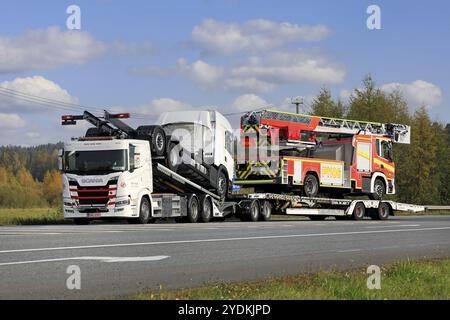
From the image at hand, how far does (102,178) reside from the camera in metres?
25.2

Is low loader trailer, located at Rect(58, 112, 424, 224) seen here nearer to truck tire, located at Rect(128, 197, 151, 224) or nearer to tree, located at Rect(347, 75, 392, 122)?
truck tire, located at Rect(128, 197, 151, 224)

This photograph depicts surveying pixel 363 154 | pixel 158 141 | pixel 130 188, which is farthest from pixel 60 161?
pixel 363 154

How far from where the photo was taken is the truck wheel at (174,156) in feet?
89.9

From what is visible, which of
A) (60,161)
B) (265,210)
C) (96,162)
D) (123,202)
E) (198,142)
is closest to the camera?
(123,202)

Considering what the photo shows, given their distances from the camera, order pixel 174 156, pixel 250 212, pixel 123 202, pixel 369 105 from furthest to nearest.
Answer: pixel 369 105 → pixel 250 212 → pixel 174 156 → pixel 123 202

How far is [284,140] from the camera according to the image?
1180 inches

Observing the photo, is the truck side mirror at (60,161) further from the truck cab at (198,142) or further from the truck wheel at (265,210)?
the truck wheel at (265,210)

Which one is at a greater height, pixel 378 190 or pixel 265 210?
pixel 378 190

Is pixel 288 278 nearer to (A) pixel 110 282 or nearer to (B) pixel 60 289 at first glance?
(A) pixel 110 282

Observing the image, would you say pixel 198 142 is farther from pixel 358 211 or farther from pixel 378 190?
pixel 378 190

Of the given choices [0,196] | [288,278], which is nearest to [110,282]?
[288,278]

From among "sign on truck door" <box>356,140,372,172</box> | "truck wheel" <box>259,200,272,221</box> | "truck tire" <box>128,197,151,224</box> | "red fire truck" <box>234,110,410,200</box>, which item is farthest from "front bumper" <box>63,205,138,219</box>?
"sign on truck door" <box>356,140,372,172</box>

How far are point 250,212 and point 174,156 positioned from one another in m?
4.08
